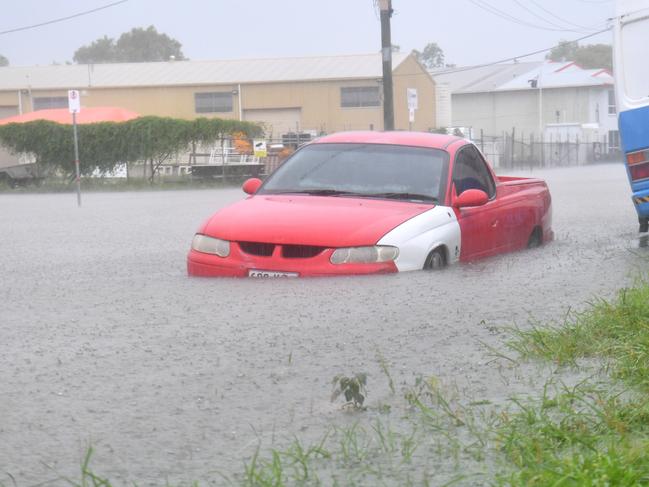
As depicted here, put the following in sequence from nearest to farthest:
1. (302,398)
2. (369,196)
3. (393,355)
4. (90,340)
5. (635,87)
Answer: (302,398)
(393,355)
(90,340)
(369,196)
(635,87)

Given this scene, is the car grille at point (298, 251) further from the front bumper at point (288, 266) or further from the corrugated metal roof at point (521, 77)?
the corrugated metal roof at point (521, 77)

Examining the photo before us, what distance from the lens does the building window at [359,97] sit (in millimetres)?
64438

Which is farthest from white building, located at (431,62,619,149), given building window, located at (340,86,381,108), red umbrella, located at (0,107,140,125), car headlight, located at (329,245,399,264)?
car headlight, located at (329,245,399,264)

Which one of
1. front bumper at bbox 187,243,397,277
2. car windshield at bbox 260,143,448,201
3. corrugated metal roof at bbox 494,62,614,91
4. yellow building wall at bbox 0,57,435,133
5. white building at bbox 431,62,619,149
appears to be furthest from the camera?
corrugated metal roof at bbox 494,62,614,91

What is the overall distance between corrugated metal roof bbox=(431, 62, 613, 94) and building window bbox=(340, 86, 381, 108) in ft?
57.6

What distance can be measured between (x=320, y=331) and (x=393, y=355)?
890mm

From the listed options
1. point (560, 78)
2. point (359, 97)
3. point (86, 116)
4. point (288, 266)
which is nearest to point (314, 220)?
point (288, 266)

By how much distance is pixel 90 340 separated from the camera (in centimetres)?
676

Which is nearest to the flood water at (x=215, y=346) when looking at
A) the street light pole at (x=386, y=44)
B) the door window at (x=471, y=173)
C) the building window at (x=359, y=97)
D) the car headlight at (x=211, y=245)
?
the car headlight at (x=211, y=245)

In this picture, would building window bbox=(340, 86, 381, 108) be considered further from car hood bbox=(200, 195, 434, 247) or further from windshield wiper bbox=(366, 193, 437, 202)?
car hood bbox=(200, 195, 434, 247)

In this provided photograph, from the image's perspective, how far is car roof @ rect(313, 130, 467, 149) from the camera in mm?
11023

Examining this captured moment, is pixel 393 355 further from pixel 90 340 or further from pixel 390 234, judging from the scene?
pixel 390 234

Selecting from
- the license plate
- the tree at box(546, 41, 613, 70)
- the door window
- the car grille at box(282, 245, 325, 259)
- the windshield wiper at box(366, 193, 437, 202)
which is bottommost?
the license plate

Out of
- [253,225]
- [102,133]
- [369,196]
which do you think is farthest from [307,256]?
[102,133]
